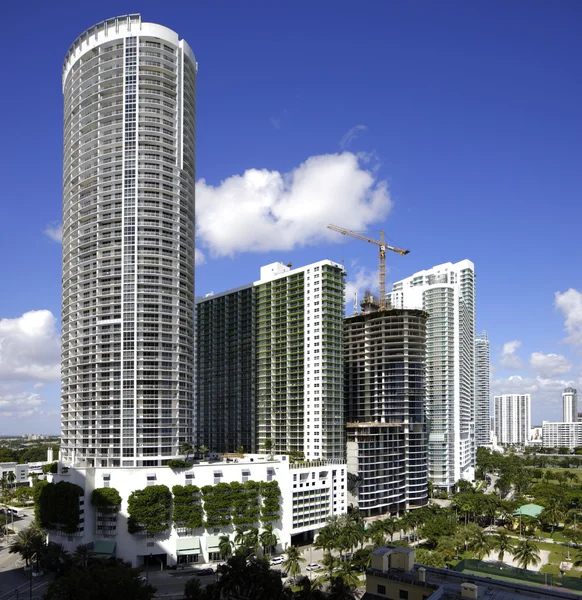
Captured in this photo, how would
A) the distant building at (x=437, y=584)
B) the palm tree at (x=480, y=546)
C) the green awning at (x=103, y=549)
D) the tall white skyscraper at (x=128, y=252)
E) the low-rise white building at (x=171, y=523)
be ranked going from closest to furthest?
Answer: the distant building at (x=437, y=584)
the palm tree at (x=480, y=546)
the green awning at (x=103, y=549)
the low-rise white building at (x=171, y=523)
the tall white skyscraper at (x=128, y=252)

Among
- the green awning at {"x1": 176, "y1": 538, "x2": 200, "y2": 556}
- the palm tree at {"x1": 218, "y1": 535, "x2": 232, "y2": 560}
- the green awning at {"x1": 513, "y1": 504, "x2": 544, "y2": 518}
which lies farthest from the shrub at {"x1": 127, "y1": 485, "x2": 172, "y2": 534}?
the green awning at {"x1": 513, "y1": 504, "x2": 544, "y2": 518}

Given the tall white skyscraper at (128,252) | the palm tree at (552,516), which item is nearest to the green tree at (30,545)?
the tall white skyscraper at (128,252)

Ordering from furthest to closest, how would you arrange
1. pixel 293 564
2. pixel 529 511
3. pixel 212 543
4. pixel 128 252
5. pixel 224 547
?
pixel 529 511 → pixel 128 252 → pixel 212 543 → pixel 224 547 → pixel 293 564

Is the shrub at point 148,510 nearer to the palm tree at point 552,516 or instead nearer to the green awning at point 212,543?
the green awning at point 212,543

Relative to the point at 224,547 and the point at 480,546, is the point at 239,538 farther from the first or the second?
the point at 480,546

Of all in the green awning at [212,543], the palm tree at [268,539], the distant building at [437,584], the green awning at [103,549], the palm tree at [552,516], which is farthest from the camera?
the palm tree at [552,516]

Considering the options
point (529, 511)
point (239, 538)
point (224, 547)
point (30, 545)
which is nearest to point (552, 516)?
point (529, 511)

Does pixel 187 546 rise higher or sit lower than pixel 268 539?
lower

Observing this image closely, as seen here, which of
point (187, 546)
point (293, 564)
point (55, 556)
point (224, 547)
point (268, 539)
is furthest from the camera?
point (187, 546)
